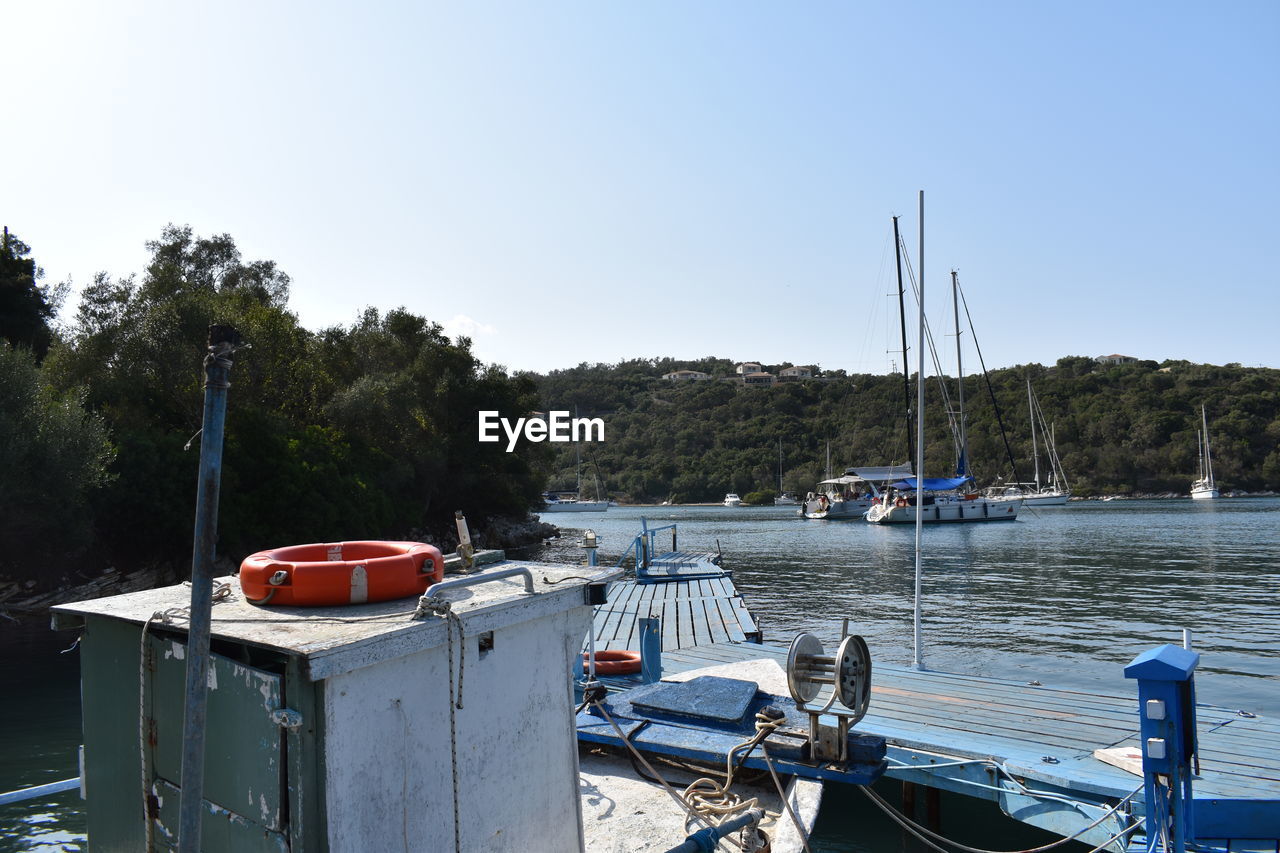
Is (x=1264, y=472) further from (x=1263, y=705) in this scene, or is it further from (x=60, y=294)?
(x=60, y=294)

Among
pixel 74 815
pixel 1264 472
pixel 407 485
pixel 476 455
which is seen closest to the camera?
pixel 74 815

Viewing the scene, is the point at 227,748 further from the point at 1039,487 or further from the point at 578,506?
the point at 578,506

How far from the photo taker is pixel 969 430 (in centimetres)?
8806

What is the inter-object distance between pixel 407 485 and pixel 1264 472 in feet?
290

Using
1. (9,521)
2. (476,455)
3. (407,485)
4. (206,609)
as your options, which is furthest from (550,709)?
(476,455)

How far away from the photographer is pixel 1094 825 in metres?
5.48

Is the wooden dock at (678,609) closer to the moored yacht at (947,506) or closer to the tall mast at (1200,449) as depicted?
the moored yacht at (947,506)

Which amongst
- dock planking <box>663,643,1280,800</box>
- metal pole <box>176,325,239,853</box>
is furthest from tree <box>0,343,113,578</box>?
metal pole <box>176,325,239,853</box>

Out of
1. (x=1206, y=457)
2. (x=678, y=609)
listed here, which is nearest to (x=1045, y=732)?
(x=678, y=609)

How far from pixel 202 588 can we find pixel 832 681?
4221 millimetres

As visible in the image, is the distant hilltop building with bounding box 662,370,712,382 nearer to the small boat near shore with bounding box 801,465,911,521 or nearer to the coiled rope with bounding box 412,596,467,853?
the small boat near shore with bounding box 801,465,911,521

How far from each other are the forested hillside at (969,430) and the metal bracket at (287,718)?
66740 mm

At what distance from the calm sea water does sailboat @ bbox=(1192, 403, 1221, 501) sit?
39.4m

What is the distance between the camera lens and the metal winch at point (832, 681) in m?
5.60
